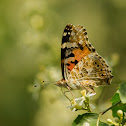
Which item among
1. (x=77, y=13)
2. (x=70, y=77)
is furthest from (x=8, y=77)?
(x=70, y=77)

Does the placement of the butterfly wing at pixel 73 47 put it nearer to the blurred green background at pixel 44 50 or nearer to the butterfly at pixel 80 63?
the butterfly at pixel 80 63

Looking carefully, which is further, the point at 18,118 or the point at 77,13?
the point at 77,13

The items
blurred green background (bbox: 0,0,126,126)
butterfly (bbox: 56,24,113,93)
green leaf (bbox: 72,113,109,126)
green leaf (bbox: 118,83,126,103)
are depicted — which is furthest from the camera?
blurred green background (bbox: 0,0,126,126)

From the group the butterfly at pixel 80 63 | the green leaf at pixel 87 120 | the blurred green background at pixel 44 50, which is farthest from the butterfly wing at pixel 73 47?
the green leaf at pixel 87 120

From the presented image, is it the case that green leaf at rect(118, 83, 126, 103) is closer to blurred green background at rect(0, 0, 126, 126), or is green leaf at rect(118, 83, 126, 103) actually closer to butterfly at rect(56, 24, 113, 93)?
butterfly at rect(56, 24, 113, 93)

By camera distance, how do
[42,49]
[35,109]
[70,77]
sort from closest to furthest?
1. [70,77]
2. [42,49]
3. [35,109]

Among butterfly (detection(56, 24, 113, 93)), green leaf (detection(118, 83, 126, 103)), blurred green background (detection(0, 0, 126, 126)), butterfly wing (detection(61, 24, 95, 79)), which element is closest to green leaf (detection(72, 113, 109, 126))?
green leaf (detection(118, 83, 126, 103))

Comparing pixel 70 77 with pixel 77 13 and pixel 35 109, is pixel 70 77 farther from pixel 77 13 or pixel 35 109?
pixel 77 13
